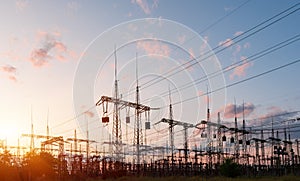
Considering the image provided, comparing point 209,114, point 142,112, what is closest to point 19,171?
point 142,112

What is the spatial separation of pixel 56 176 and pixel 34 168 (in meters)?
3.80

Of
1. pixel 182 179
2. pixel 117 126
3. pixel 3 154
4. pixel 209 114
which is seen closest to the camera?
pixel 182 179

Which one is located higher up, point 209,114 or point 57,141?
point 209,114

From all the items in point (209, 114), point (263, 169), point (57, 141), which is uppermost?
point (209, 114)

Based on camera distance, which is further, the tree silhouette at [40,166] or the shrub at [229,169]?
the tree silhouette at [40,166]

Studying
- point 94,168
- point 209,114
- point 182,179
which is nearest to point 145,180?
point 182,179

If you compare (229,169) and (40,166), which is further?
(40,166)

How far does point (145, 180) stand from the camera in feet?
98.5

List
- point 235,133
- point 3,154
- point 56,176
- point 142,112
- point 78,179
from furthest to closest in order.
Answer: point 235,133
point 3,154
point 56,176
point 142,112
point 78,179

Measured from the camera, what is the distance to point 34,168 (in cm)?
4828

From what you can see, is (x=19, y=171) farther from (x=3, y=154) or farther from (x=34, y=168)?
(x=3, y=154)

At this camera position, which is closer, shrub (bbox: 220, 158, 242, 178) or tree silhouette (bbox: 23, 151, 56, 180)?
shrub (bbox: 220, 158, 242, 178)

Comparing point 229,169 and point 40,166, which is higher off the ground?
point 229,169

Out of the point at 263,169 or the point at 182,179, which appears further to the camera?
the point at 263,169
